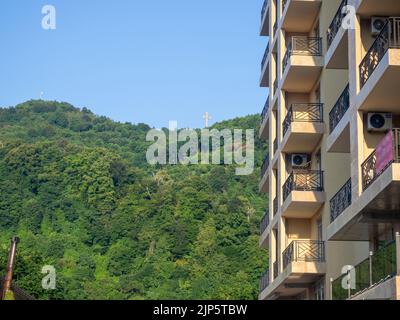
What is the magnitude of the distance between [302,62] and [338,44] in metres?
7.12

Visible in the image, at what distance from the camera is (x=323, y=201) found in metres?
30.0

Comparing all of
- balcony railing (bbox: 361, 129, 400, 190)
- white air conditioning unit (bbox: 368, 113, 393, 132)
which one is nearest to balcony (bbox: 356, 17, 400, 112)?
white air conditioning unit (bbox: 368, 113, 393, 132)

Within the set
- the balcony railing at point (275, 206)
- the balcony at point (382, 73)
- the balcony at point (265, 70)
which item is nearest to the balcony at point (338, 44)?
the balcony at point (382, 73)

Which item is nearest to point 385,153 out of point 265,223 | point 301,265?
point 301,265

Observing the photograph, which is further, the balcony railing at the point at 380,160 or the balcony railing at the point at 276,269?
the balcony railing at the point at 276,269

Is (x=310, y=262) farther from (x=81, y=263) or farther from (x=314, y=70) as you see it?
(x=81, y=263)

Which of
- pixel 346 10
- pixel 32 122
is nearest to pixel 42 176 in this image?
pixel 32 122

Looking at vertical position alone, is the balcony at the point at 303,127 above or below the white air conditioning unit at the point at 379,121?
above

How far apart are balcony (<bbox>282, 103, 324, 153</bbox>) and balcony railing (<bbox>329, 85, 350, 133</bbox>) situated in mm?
5288

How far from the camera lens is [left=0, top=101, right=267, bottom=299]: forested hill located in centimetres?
9025

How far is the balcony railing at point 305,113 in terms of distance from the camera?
102ft

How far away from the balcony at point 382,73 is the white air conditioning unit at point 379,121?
0.15m

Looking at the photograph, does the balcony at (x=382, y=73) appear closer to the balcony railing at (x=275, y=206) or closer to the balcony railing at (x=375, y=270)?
the balcony railing at (x=375, y=270)

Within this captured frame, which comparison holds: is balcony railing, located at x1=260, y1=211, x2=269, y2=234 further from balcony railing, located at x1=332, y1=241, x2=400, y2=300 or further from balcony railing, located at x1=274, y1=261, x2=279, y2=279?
balcony railing, located at x1=332, y1=241, x2=400, y2=300
